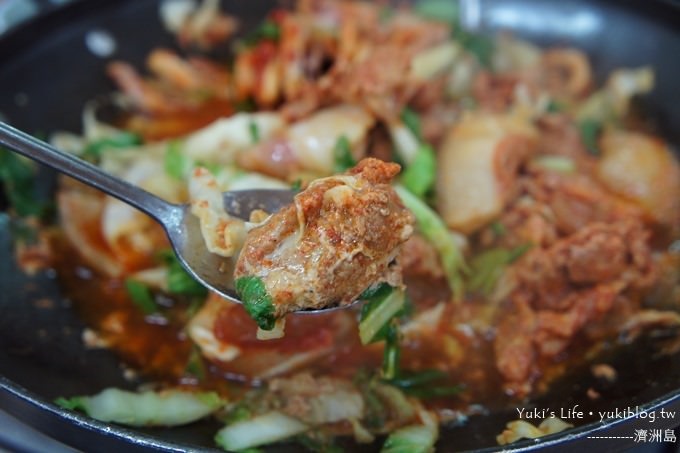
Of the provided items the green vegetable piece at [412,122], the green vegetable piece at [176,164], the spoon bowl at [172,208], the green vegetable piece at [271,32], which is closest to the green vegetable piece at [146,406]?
the spoon bowl at [172,208]

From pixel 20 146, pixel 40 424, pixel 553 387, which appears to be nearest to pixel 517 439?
pixel 553 387

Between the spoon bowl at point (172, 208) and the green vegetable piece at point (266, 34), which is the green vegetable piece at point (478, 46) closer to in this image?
the green vegetable piece at point (266, 34)

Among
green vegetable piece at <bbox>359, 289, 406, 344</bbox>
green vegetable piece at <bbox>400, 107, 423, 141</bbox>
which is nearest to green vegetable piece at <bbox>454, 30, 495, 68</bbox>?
green vegetable piece at <bbox>400, 107, 423, 141</bbox>

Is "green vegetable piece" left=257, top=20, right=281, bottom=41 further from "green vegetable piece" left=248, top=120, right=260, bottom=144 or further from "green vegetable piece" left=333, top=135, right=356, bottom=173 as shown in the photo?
"green vegetable piece" left=333, top=135, right=356, bottom=173

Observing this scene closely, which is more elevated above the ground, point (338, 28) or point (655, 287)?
point (338, 28)

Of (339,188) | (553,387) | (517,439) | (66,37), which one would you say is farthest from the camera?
(66,37)

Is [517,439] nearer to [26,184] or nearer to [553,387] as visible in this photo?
[553,387]
